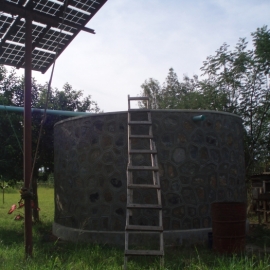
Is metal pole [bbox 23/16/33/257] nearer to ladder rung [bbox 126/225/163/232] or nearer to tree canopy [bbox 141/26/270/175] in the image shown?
ladder rung [bbox 126/225/163/232]

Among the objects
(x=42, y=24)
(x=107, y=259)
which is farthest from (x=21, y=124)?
(x=107, y=259)

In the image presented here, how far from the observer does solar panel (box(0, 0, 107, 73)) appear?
20.0 ft

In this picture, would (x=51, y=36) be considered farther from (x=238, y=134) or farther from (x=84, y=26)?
(x=238, y=134)

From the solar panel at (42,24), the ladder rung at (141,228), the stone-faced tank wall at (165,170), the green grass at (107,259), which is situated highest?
the solar panel at (42,24)

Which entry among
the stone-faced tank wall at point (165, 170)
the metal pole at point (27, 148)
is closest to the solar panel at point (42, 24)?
the metal pole at point (27, 148)

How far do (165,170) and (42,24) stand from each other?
3.41 metres

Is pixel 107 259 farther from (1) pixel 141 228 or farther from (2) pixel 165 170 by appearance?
(2) pixel 165 170

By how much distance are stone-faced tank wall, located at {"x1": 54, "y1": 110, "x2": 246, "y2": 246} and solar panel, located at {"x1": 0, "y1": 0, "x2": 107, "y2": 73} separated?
161 centimetres

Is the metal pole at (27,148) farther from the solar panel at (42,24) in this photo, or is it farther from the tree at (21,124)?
the tree at (21,124)

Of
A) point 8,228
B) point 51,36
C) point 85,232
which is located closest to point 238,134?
point 85,232

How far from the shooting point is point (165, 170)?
7.41 metres

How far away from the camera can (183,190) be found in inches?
293

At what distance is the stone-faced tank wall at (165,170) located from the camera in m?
7.40

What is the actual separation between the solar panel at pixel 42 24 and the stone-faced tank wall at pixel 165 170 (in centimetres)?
161
